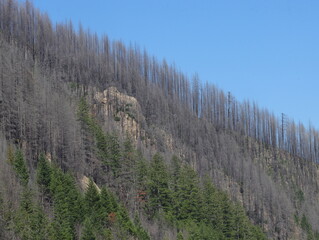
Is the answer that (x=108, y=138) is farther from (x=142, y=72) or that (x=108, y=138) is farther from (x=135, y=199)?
(x=142, y=72)

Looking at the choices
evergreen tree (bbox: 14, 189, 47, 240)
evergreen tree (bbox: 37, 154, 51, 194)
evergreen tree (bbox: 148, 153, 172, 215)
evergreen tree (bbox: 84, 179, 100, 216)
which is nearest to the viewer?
evergreen tree (bbox: 14, 189, 47, 240)

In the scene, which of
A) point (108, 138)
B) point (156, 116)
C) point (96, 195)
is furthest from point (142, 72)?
point (96, 195)

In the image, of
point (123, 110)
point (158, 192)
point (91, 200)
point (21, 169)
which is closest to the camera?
point (21, 169)

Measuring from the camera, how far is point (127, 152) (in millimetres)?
73688

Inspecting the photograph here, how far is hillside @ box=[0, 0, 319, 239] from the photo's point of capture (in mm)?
51969

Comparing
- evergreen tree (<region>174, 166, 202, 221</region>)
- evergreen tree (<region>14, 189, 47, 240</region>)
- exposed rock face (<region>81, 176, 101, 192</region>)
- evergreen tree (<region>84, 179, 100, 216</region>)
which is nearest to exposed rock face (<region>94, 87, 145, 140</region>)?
evergreen tree (<region>174, 166, 202, 221</region>)

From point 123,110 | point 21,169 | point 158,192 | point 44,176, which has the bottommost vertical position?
point 158,192

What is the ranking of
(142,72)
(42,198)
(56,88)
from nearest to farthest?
(42,198), (56,88), (142,72)

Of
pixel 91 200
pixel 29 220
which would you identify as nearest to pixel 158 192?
pixel 91 200

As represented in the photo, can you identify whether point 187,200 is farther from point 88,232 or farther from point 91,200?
point 88,232

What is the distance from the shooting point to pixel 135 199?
2653 inches

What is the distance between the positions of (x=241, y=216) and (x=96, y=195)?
26.6 metres

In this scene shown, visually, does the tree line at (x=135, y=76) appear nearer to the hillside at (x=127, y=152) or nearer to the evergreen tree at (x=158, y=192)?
the hillside at (x=127, y=152)

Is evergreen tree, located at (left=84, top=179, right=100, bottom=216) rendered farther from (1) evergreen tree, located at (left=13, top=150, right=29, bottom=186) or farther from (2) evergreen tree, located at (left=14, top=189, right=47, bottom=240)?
(2) evergreen tree, located at (left=14, top=189, right=47, bottom=240)
